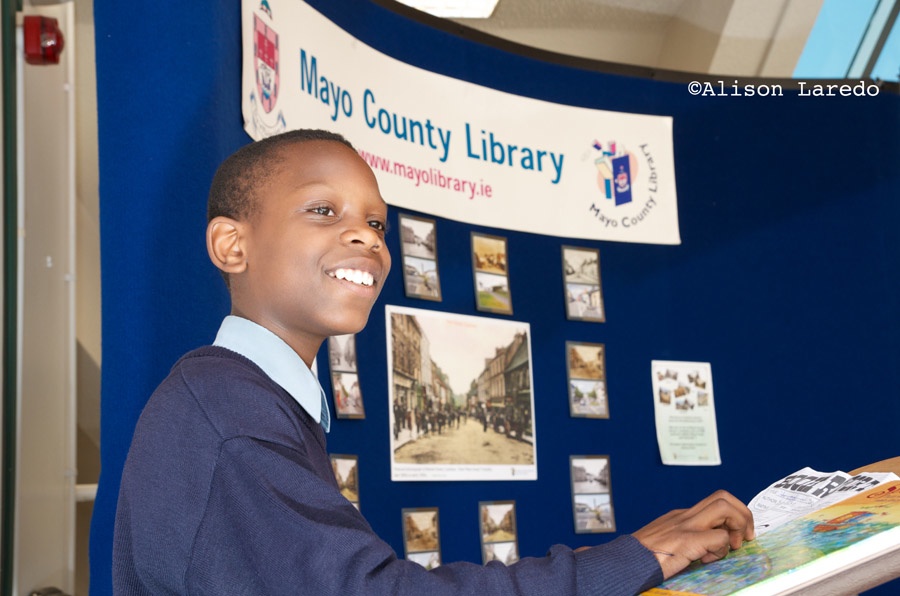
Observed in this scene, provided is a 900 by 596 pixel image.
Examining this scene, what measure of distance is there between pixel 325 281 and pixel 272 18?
1.35m

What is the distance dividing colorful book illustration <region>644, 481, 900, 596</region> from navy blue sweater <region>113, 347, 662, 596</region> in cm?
6

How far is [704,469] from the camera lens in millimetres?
3367

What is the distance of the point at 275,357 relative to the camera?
1167 millimetres

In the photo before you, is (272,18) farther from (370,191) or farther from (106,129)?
(370,191)

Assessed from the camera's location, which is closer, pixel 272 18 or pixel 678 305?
pixel 272 18

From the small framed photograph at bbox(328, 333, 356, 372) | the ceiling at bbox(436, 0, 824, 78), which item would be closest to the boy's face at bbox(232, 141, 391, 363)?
the small framed photograph at bbox(328, 333, 356, 372)

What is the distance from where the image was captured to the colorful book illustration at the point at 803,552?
84 centimetres

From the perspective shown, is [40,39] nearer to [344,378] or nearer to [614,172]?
[344,378]

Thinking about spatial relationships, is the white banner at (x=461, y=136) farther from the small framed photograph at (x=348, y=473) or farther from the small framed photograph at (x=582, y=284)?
the small framed photograph at (x=348, y=473)

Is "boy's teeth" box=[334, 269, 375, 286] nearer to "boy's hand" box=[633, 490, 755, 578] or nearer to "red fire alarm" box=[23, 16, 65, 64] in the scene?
"boy's hand" box=[633, 490, 755, 578]

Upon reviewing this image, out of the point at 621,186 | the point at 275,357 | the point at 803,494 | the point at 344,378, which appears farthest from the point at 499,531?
the point at 275,357

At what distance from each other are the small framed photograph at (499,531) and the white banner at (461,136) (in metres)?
0.87

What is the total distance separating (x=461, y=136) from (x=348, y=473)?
3.66 ft

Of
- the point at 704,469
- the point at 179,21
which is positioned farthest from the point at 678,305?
the point at 179,21
